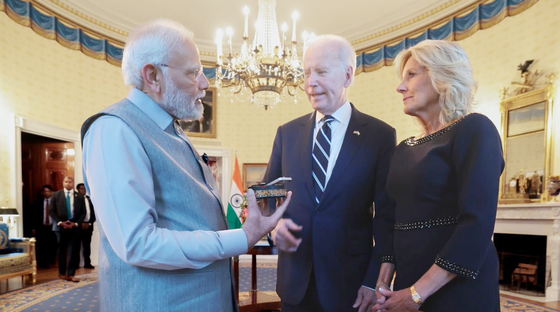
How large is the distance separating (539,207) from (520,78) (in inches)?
83.5

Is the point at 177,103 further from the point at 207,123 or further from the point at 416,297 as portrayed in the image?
the point at 207,123

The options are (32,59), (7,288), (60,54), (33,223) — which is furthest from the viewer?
(33,223)

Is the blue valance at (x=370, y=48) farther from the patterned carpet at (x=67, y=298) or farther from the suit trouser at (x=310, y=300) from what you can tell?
the suit trouser at (x=310, y=300)

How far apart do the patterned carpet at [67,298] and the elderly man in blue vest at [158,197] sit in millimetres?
3191

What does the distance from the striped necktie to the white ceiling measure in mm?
6689

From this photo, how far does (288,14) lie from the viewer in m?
8.39

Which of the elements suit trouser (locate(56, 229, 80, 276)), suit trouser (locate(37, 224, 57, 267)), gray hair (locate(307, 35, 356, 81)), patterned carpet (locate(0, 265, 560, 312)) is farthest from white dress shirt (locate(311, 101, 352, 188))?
suit trouser (locate(37, 224, 57, 267))

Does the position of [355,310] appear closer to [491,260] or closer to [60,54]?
[491,260]

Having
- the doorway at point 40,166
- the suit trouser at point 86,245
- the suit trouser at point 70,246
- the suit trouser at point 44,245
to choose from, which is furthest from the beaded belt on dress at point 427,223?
the suit trouser at point 44,245

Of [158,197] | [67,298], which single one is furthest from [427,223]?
[67,298]

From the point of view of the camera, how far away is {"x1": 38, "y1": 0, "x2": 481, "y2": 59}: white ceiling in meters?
7.92

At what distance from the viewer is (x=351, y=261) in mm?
1659

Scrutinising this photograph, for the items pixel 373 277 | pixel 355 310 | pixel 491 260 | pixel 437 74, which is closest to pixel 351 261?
pixel 373 277

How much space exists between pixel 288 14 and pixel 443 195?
304 inches
